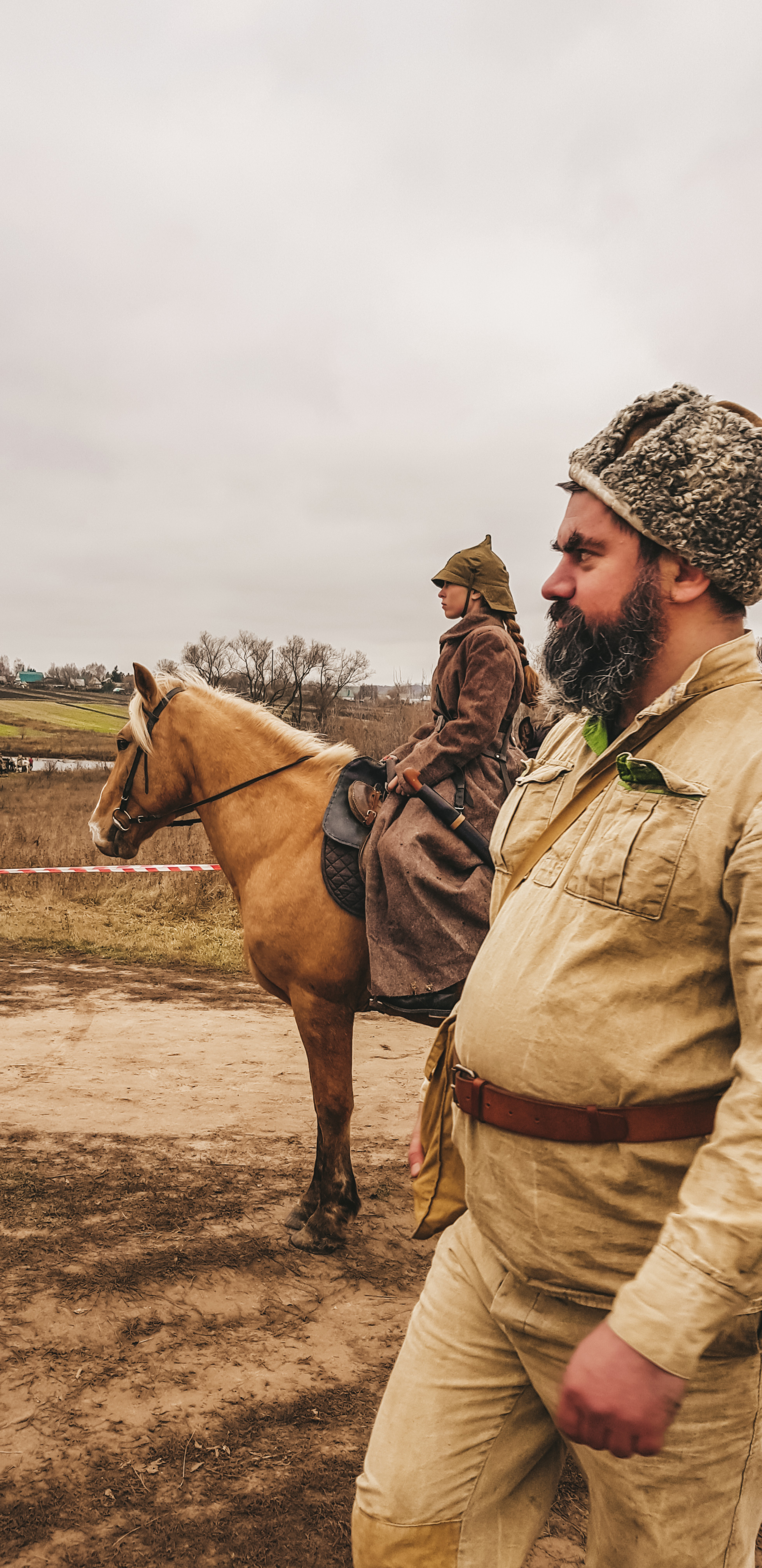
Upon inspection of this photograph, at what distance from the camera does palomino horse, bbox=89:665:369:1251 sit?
13.2 ft

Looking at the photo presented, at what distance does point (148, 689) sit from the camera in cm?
464

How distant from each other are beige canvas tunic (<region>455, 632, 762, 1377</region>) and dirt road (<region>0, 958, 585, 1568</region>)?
1811 millimetres

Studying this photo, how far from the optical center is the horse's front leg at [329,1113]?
13.2ft

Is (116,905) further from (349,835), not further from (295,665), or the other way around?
(295,665)

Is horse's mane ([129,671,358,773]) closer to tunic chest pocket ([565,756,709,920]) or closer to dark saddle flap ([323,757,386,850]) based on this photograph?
dark saddle flap ([323,757,386,850])

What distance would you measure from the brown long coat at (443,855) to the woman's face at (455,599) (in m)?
0.26

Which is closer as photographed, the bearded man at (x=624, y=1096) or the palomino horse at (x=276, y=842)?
the bearded man at (x=624, y=1096)

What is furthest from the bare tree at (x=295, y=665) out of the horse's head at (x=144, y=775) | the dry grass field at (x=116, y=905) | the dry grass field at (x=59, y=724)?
the horse's head at (x=144, y=775)

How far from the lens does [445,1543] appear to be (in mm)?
Result: 1541

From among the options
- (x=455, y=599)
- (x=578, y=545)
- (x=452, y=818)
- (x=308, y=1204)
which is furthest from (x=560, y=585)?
(x=308, y=1204)

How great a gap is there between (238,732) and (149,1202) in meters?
2.31

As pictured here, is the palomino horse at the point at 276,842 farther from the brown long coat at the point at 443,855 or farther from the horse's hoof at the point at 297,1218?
the brown long coat at the point at 443,855

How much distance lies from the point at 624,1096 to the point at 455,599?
10.7 ft

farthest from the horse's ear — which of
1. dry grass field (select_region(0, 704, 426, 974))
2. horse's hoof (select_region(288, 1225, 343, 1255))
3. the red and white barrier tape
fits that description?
the red and white barrier tape
